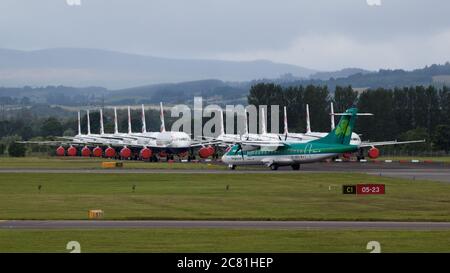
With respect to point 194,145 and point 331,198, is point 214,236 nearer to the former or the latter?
point 331,198

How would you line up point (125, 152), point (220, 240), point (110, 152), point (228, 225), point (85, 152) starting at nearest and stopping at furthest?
point (220, 240) → point (228, 225) → point (125, 152) → point (110, 152) → point (85, 152)

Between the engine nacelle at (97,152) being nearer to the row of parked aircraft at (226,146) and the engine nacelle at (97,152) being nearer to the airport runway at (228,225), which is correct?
the row of parked aircraft at (226,146)

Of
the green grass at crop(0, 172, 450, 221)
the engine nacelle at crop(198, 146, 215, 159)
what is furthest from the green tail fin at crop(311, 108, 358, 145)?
the engine nacelle at crop(198, 146, 215, 159)

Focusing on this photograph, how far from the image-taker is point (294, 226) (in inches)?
1854

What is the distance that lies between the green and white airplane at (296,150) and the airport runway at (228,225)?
180 ft

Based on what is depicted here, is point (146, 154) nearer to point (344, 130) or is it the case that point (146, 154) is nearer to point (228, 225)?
point (344, 130)

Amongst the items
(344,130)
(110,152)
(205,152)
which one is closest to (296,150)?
(344,130)

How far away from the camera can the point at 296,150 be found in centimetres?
10975

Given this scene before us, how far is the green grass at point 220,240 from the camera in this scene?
38062 mm

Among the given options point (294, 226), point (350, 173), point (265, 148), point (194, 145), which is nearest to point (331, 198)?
point (294, 226)

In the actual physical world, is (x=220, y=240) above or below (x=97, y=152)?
above

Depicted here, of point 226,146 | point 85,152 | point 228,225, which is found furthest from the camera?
point 85,152

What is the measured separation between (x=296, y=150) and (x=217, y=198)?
4402cm

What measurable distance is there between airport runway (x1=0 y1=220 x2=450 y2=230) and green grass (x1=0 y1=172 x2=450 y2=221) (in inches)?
105
